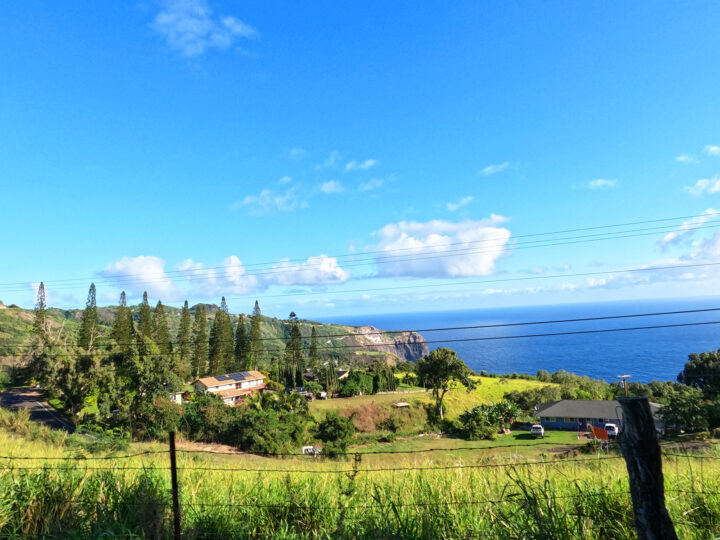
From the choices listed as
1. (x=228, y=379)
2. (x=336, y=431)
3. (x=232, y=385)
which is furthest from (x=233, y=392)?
(x=336, y=431)

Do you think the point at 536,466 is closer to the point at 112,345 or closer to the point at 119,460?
the point at 119,460

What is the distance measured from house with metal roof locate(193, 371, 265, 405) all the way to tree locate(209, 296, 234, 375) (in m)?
7.27

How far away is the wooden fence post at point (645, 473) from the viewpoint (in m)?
2.46

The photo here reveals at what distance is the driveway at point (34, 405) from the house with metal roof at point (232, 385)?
14.8 m

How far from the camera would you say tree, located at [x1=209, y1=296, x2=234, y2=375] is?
58031 mm

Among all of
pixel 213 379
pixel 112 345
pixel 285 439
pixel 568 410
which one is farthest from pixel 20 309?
pixel 568 410

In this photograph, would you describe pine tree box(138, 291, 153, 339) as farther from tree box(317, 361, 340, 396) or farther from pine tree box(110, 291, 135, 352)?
tree box(317, 361, 340, 396)

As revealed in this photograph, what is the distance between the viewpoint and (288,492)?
14.8 feet

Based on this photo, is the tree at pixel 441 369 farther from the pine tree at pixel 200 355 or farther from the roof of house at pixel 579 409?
the pine tree at pixel 200 355

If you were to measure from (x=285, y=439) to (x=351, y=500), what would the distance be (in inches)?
977

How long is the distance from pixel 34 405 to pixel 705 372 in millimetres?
75708

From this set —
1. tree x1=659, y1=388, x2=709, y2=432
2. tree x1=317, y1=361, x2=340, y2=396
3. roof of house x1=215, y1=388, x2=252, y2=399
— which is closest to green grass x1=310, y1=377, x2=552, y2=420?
tree x1=317, y1=361, x2=340, y2=396

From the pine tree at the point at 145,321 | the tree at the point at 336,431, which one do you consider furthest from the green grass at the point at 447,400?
the pine tree at the point at 145,321

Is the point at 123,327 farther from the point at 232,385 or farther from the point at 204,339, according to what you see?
the point at 232,385
